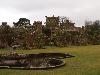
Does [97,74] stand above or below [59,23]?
below

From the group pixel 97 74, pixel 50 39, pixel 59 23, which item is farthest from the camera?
pixel 59 23

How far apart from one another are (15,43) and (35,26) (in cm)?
432

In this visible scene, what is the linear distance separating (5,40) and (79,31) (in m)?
9.04

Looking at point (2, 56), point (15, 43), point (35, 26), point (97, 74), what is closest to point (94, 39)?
point (35, 26)

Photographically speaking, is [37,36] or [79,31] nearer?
[37,36]

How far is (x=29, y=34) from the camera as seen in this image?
2530 centimetres

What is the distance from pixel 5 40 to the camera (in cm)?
2578

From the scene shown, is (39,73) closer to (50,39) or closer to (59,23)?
(50,39)

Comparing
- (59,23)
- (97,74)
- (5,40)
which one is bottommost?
(97,74)

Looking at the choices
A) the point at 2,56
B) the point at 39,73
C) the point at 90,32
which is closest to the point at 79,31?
the point at 90,32

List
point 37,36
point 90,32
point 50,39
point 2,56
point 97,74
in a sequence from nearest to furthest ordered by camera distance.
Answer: point 97,74, point 2,56, point 37,36, point 50,39, point 90,32

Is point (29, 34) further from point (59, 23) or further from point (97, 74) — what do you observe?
point (97, 74)

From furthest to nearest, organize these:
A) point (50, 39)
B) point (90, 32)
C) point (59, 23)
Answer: point (90, 32)
point (59, 23)
point (50, 39)

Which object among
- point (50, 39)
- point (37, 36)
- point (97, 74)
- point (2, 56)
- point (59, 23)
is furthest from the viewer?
point (59, 23)
